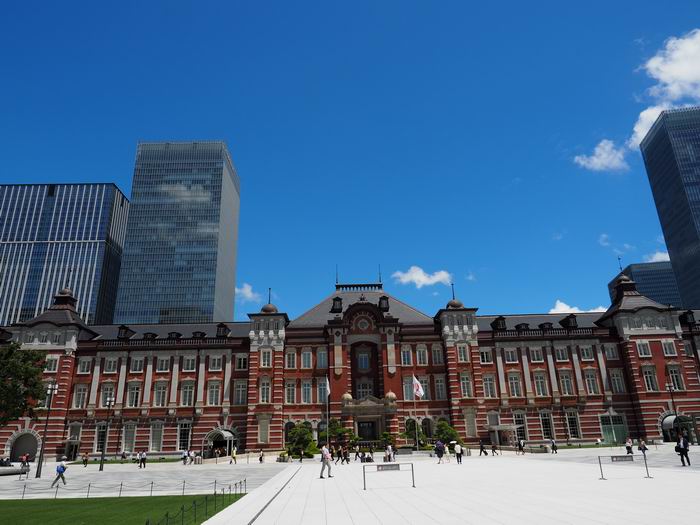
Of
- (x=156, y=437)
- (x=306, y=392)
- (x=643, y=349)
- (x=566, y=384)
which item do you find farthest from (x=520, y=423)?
(x=156, y=437)

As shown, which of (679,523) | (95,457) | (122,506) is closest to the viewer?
(679,523)

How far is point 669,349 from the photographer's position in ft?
177

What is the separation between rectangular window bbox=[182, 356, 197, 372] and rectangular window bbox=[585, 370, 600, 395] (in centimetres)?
4563

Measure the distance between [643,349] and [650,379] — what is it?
3.38 meters

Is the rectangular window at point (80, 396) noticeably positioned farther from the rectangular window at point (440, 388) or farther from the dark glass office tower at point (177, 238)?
the dark glass office tower at point (177, 238)

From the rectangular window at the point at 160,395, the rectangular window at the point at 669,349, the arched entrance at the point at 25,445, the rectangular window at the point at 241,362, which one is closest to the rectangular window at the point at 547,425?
the rectangular window at the point at 669,349

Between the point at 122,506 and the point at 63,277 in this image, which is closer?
the point at 122,506

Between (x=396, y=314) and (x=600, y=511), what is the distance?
4679cm

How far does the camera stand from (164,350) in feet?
180

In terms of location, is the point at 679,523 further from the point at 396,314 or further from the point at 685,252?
the point at 685,252

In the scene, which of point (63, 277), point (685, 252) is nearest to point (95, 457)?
point (63, 277)

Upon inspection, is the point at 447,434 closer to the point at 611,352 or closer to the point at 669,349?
the point at 611,352

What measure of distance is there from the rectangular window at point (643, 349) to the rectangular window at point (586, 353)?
497 centimetres

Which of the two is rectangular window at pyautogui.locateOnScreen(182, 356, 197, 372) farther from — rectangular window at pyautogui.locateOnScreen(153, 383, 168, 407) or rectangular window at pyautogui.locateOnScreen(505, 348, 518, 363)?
rectangular window at pyautogui.locateOnScreen(505, 348, 518, 363)
